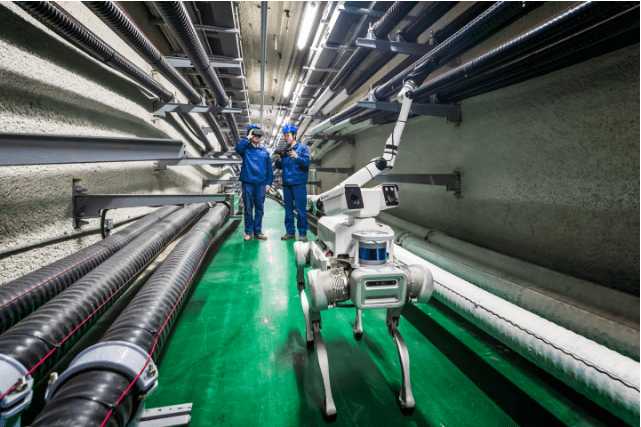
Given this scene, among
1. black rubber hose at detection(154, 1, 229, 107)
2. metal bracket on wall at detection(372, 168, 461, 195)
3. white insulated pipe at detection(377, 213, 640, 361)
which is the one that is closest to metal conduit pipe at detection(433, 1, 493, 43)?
metal bracket on wall at detection(372, 168, 461, 195)

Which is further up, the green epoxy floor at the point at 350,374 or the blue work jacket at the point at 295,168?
the blue work jacket at the point at 295,168

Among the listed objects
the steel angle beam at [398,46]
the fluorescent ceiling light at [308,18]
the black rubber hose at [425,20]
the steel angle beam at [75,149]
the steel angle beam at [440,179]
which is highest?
the fluorescent ceiling light at [308,18]

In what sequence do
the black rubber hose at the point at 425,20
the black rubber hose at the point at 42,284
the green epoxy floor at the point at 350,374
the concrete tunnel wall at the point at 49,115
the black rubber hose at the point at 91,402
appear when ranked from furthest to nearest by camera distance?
the black rubber hose at the point at 425,20, the concrete tunnel wall at the point at 49,115, the black rubber hose at the point at 42,284, the green epoxy floor at the point at 350,374, the black rubber hose at the point at 91,402

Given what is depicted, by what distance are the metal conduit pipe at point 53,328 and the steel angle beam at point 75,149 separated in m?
0.55

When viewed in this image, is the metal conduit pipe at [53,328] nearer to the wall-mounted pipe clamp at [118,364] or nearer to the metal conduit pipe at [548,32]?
the wall-mounted pipe clamp at [118,364]

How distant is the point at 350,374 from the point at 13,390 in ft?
3.34

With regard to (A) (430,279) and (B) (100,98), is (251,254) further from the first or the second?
(A) (430,279)

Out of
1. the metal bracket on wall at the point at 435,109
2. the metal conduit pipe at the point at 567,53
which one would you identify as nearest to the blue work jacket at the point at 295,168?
the metal bracket on wall at the point at 435,109

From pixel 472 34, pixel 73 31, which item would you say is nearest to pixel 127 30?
pixel 73 31

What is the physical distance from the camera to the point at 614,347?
891 mm

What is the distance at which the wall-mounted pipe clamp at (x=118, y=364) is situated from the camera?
687mm

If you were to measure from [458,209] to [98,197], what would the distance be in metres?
2.86

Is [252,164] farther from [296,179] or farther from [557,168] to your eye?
Answer: [557,168]

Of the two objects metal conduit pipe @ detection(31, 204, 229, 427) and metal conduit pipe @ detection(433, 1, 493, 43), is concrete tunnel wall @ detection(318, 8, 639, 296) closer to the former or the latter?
metal conduit pipe @ detection(433, 1, 493, 43)
